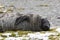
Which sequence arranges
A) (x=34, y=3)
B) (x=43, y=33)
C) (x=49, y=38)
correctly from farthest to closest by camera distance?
(x=34, y=3)
(x=43, y=33)
(x=49, y=38)

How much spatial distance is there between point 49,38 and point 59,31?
0.53m

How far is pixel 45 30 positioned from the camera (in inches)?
213

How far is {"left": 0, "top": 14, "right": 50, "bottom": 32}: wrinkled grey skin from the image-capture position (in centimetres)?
523

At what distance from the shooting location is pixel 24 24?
520 centimetres

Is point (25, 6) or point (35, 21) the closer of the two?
point (35, 21)

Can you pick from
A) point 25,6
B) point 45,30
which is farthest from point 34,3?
point 45,30

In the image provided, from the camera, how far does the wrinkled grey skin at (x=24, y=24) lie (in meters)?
5.23

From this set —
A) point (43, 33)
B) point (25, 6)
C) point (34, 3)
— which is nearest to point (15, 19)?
point (43, 33)

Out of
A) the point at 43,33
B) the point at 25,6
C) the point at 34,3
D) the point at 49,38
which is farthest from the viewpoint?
the point at 34,3

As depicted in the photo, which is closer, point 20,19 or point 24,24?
point 24,24

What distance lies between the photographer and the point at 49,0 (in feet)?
36.6

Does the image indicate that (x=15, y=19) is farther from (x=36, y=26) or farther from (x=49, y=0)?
(x=49, y=0)

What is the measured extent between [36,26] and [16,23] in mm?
353

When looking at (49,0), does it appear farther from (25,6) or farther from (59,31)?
(59,31)
